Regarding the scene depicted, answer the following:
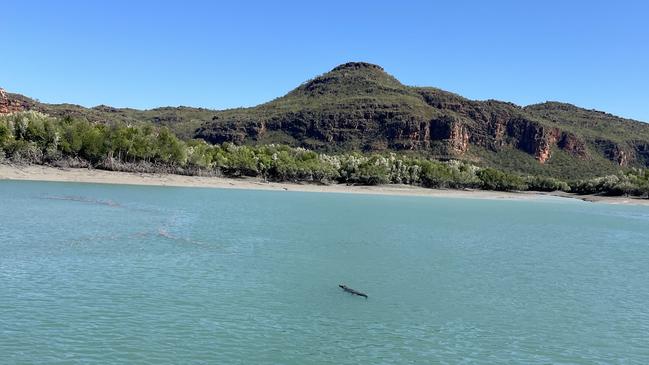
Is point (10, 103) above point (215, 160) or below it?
above

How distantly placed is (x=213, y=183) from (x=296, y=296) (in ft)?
214

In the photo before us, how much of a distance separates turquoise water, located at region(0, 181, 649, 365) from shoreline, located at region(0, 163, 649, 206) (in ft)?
111

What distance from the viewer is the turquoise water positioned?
13.3 metres

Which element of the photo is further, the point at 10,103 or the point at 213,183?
the point at 10,103

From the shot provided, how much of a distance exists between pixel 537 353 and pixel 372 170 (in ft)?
296

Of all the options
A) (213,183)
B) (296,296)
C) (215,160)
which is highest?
(215,160)

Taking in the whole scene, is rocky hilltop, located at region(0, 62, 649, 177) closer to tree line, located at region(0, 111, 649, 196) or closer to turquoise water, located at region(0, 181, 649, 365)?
tree line, located at region(0, 111, 649, 196)

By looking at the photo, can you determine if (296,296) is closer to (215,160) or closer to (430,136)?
(215,160)

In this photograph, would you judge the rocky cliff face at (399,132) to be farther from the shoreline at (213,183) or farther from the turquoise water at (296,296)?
the turquoise water at (296,296)

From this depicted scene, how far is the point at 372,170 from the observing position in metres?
104

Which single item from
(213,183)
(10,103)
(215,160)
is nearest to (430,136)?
(215,160)

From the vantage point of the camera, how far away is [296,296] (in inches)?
712

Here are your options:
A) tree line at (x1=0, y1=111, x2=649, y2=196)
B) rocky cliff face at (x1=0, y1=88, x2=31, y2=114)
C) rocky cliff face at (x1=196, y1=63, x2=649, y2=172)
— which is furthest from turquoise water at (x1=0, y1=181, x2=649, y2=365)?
rocky cliff face at (x1=196, y1=63, x2=649, y2=172)

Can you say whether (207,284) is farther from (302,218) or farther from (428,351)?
(302,218)
